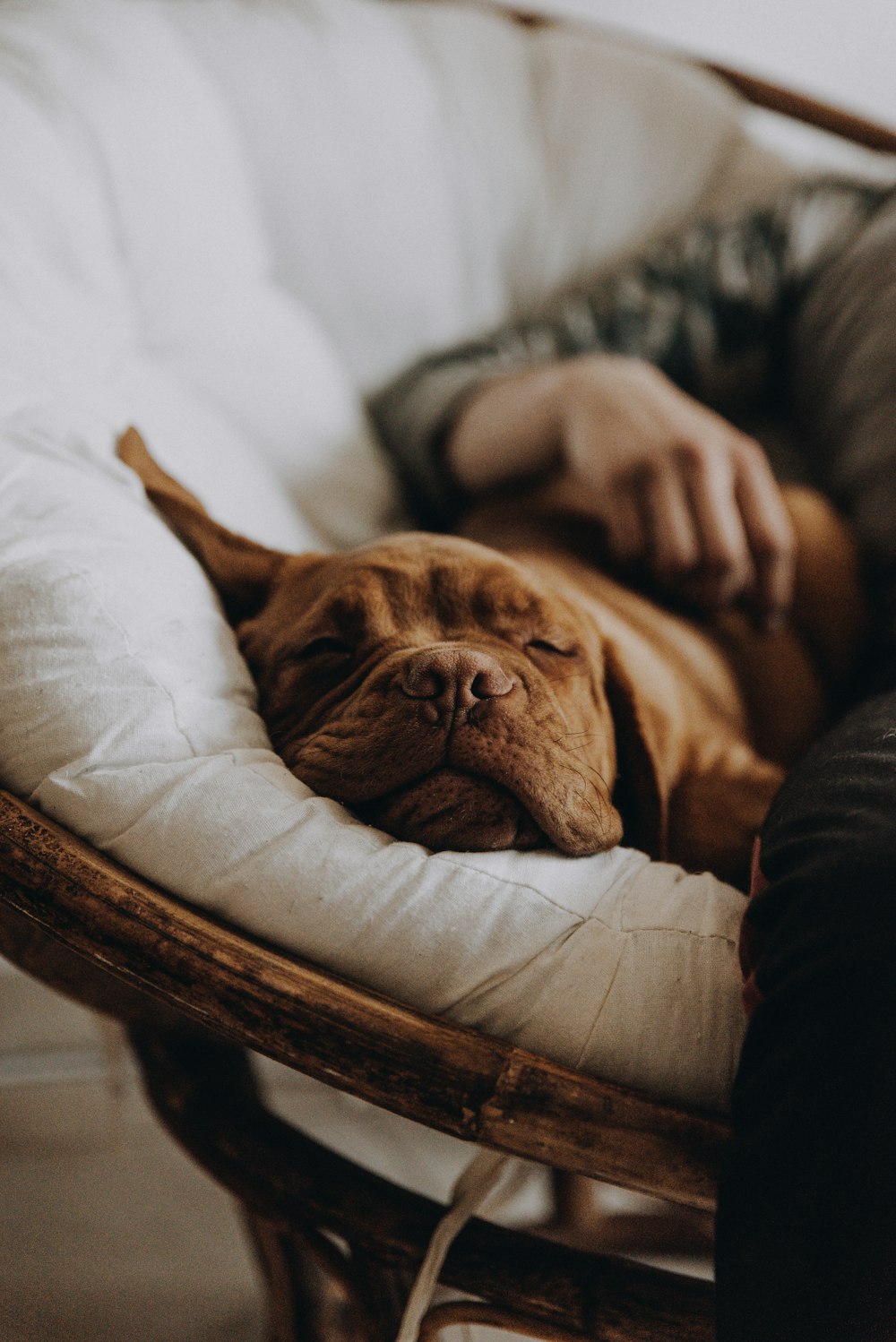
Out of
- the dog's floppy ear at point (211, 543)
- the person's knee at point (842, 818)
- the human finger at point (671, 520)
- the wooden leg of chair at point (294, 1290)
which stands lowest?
the wooden leg of chair at point (294, 1290)

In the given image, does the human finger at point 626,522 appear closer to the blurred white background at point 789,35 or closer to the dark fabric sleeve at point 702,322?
the dark fabric sleeve at point 702,322

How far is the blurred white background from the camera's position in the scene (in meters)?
3.11

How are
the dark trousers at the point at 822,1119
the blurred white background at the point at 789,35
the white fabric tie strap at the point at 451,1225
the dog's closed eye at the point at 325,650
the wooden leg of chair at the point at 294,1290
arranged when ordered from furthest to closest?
the blurred white background at the point at 789,35, the wooden leg of chair at the point at 294,1290, the dog's closed eye at the point at 325,650, the white fabric tie strap at the point at 451,1225, the dark trousers at the point at 822,1119

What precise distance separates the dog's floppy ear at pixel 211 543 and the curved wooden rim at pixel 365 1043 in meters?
0.54

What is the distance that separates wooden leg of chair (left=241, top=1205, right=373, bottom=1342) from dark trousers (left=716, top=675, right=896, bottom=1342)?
708 mm

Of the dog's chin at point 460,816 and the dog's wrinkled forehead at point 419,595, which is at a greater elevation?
the dog's wrinkled forehead at point 419,595

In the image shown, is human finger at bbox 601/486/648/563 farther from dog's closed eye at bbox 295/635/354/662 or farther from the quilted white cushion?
dog's closed eye at bbox 295/635/354/662

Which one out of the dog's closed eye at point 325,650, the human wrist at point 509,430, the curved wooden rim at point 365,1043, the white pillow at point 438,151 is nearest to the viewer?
the curved wooden rim at point 365,1043

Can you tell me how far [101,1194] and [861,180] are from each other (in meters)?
2.60

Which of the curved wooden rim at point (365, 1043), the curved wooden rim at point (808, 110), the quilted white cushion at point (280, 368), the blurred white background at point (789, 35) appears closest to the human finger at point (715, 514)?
the quilted white cushion at point (280, 368)

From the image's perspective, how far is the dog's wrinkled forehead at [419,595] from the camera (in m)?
1.29

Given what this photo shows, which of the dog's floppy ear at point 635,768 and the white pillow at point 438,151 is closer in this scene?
the dog's floppy ear at point 635,768

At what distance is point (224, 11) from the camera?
2.30 meters

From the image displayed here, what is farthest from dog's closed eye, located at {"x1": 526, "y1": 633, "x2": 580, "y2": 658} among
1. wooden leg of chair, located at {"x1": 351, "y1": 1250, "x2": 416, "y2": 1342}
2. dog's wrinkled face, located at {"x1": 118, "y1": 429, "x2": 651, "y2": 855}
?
wooden leg of chair, located at {"x1": 351, "y1": 1250, "x2": 416, "y2": 1342}
